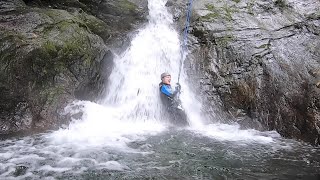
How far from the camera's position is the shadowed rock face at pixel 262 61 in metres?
8.98

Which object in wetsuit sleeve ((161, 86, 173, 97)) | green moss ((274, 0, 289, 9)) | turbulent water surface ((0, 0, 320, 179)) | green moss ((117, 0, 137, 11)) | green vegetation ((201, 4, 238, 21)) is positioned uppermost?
green moss ((117, 0, 137, 11))

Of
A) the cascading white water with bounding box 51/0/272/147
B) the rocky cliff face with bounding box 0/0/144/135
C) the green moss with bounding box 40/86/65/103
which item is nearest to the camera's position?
the cascading white water with bounding box 51/0/272/147

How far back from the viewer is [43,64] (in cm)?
915

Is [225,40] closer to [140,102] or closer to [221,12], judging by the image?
[221,12]

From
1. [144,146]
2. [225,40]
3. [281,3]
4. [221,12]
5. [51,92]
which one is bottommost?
[144,146]

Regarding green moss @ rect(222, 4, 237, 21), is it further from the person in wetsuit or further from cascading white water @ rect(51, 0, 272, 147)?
the person in wetsuit

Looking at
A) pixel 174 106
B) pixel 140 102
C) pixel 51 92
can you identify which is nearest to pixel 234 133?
pixel 174 106

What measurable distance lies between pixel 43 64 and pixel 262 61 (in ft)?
21.0

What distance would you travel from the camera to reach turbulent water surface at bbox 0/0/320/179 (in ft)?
19.8

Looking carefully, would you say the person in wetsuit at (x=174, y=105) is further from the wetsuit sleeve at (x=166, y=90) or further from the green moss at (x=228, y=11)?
the green moss at (x=228, y=11)

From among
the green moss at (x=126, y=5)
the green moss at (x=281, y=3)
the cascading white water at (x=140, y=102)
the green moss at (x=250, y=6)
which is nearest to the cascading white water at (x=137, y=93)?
the cascading white water at (x=140, y=102)

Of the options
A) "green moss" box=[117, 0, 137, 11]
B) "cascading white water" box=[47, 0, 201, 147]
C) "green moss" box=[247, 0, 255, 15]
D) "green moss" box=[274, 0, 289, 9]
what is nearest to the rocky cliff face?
"cascading white water" box=[47, 0, 201, 147]

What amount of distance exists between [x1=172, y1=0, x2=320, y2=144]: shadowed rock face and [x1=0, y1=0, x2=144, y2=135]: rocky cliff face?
3.36m

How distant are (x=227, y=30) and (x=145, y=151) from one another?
5961 millimetres
